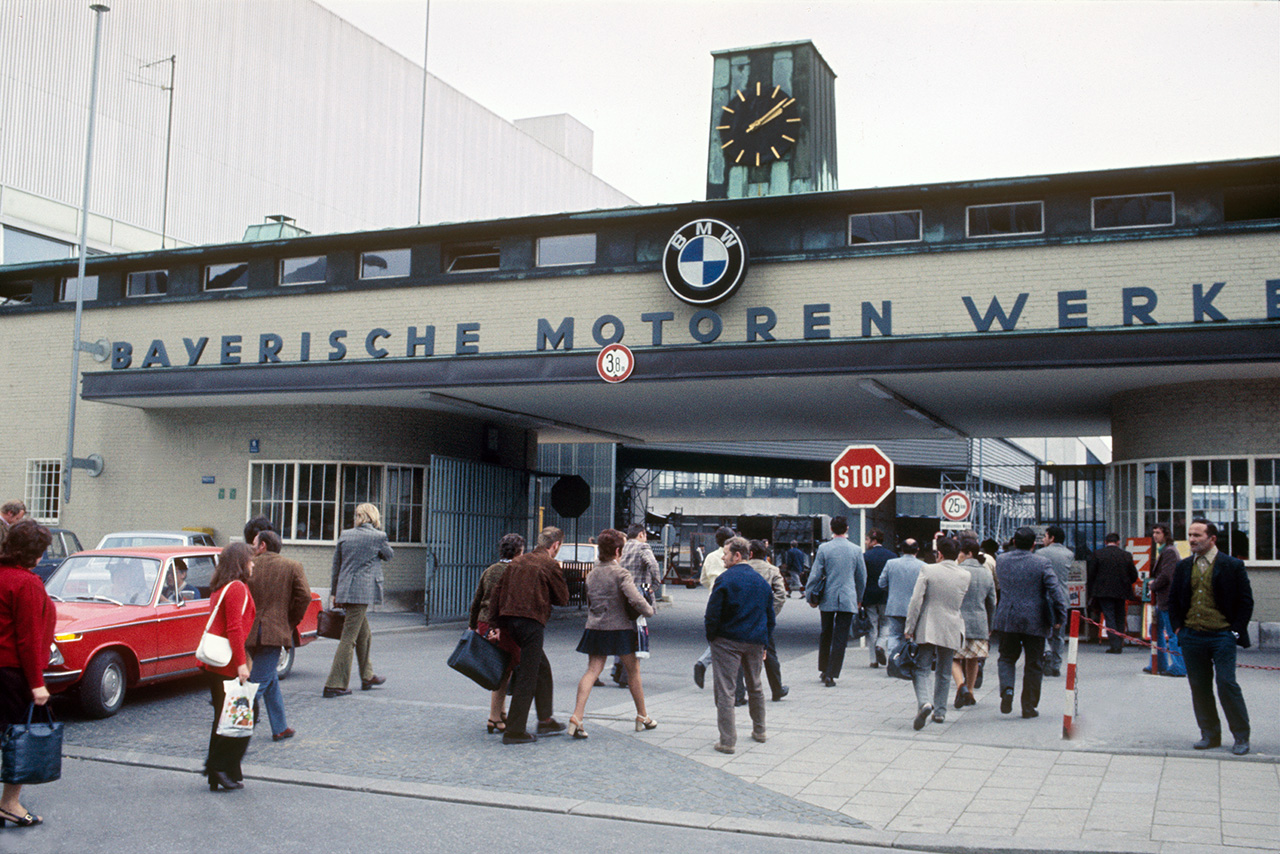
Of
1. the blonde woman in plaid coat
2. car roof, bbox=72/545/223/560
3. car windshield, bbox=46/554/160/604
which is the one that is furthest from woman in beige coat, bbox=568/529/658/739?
car roof, bbox=72/545/223/560

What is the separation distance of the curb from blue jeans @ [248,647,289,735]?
639mm

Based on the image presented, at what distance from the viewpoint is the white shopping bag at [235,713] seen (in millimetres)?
6777

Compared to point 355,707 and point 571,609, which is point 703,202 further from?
point 571,609

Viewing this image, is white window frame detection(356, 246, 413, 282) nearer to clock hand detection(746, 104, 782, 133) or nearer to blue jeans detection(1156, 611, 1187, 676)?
clock hand detection(746, 104, 782, 133)

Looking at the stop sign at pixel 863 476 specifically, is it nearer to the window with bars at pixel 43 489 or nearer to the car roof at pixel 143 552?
the car roof at pixel 143 552

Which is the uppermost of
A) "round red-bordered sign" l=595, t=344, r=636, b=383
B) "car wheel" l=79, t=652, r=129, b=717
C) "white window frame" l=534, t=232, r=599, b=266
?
"white window frame" l=534, t=232, r=599, b=266

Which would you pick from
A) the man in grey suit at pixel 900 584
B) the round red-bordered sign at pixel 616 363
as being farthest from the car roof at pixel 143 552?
the man in grey suit at pixel 900 584

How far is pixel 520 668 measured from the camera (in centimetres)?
838

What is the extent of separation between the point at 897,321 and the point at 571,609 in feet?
34.9

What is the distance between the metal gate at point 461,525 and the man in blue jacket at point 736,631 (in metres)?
10.4

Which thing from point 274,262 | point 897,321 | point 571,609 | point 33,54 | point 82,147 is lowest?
point 571,609

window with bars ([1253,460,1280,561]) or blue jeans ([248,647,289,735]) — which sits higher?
window with bars ([1253,460,1280,561])

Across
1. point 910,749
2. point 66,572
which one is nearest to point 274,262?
point 66,572

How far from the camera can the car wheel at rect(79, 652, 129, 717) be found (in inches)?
359
